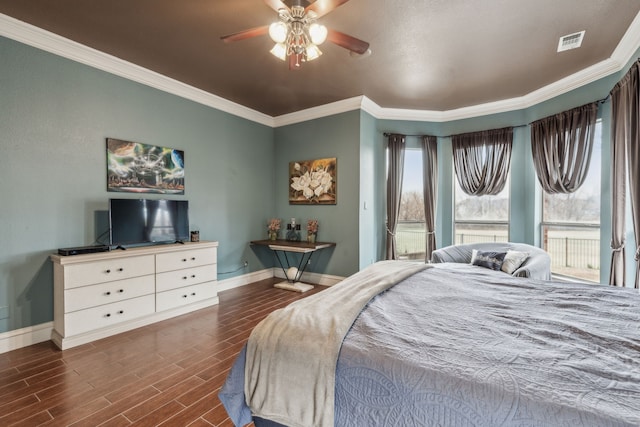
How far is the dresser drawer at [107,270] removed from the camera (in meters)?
2.60

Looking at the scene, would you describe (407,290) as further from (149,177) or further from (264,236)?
(264,236)

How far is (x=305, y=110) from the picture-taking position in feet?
15.8

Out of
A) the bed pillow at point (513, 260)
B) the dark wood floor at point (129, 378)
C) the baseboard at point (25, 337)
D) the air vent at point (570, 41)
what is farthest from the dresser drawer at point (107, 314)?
the air vent at point (570, 41)

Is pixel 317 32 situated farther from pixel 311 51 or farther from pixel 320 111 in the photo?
pixel 320 111

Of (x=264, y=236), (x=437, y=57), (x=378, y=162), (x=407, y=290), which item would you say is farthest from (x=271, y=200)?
(x=407, y=290)

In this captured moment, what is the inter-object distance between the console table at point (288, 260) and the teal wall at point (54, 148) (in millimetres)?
1268

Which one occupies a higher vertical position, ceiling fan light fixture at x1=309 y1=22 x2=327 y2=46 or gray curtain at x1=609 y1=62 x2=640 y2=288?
ceiling fan light fixture at x1=309 y1=22 x2=327 y2=46

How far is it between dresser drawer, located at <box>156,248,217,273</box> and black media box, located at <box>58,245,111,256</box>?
0.49m

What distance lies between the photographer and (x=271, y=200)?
17.3 feet

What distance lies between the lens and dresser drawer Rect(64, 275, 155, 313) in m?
2.60

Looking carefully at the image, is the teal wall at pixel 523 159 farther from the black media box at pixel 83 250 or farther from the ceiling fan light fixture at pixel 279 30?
the black media box at pixel 83 250

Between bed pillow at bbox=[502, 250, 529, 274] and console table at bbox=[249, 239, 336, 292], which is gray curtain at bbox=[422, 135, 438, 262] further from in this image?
console table at bbox=[249, 239, 336, 292]

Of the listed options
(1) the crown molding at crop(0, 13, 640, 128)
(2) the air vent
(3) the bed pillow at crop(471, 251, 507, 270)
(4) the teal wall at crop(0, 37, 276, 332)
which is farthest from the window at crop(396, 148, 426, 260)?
(4) the teal wall at crop(0, 37, 276, 332)

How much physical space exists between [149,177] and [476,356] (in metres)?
3.73
